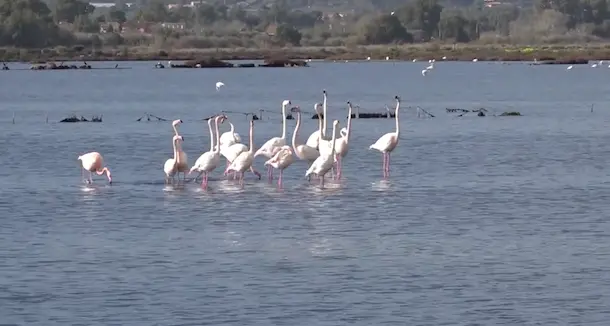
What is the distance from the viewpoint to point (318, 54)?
5113 inches

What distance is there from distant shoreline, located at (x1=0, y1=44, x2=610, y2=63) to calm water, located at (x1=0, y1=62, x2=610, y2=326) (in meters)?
81.4

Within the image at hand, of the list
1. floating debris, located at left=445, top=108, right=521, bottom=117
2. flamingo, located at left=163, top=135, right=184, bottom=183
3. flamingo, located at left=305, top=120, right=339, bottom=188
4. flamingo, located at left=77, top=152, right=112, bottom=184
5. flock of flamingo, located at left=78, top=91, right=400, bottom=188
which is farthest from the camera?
floating debris, located at left=445, top=108, right=521, bottom=117

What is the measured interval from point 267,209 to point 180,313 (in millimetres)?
7304

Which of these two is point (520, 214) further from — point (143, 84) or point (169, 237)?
point (143, 84)

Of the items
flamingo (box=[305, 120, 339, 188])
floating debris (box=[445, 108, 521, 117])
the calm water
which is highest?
flamingo (box=[305, 120, 339, 188])

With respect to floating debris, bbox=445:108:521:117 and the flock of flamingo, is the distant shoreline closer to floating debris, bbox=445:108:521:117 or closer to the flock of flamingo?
floating debris, bbox=445:108:521:117

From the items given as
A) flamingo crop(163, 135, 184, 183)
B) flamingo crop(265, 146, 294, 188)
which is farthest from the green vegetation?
flamingo crop(163, 135, 184, 183)

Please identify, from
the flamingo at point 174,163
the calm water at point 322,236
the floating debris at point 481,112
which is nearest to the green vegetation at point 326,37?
the floating debris at point 481,112

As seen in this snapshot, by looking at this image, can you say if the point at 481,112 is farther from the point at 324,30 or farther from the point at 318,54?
the point at 324,30

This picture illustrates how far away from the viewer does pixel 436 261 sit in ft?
56.1

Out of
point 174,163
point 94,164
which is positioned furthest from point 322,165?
point 94,164

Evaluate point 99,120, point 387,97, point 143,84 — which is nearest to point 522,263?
point 99,120

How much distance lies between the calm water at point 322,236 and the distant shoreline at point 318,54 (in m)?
81.4

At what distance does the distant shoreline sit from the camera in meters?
120
